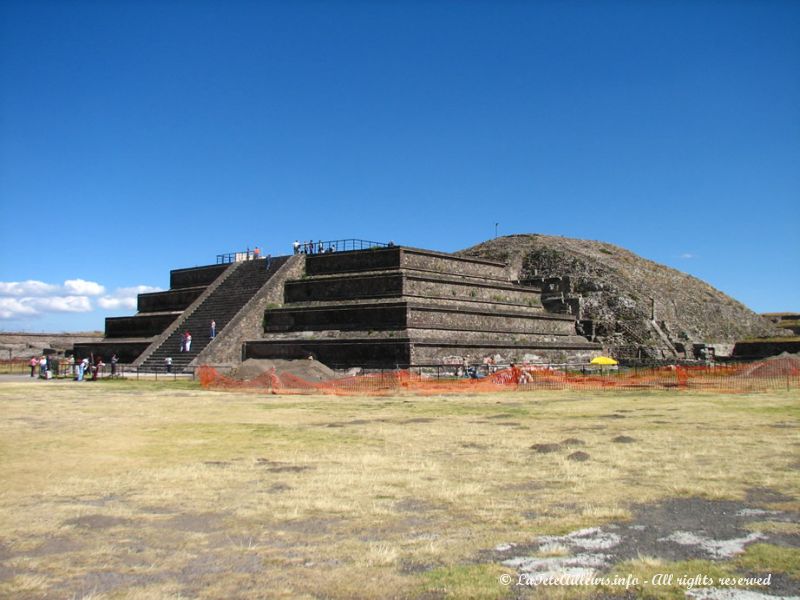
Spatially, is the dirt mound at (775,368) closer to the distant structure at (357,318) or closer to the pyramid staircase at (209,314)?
the distant structure at (357,318)

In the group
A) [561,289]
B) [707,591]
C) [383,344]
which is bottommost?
[707,591]

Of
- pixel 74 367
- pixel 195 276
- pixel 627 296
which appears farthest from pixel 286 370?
pixel 627 296

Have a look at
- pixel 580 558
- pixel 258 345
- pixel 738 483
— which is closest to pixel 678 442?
pixel 738 483

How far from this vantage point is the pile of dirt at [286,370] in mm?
26531

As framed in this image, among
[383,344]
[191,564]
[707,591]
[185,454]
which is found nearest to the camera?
[707,591]

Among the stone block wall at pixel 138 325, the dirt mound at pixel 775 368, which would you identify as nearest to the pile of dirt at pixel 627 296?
the dirt mound at pixel 775 368

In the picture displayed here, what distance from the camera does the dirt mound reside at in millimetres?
29019

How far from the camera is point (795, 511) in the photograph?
279 inches

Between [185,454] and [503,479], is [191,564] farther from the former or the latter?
[185,454]

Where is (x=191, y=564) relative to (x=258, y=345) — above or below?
below

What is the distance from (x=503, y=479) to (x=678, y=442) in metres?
4.15

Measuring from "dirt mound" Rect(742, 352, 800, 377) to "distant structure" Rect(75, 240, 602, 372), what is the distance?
344 inches

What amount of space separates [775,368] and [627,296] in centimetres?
1612

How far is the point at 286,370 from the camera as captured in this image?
27.0 meters
